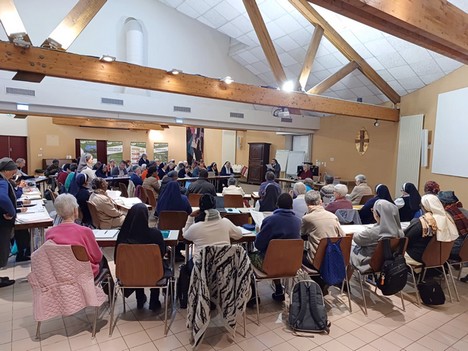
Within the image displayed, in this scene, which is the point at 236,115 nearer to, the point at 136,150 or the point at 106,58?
the point at 106,58

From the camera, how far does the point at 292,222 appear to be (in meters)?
2.77

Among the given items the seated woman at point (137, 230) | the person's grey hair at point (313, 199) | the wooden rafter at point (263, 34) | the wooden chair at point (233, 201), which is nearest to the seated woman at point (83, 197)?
the seated woman at point (137, 230)

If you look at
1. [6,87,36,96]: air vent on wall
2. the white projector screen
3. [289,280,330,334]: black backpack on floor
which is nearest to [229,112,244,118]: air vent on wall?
[6,87,36,96]: air vent on wall

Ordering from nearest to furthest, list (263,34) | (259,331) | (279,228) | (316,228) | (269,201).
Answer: (259,331)
(279,228)
(316,228)
(269,201)
(263,34)

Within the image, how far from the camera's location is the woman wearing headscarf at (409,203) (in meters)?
4.26

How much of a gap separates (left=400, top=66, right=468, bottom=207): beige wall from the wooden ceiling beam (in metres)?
3.67

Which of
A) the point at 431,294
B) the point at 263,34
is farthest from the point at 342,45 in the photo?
the point at 431,294

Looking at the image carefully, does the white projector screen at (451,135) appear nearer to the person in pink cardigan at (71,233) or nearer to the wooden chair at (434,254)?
the wooden chair at (434,254)

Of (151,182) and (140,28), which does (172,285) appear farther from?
(140,28)

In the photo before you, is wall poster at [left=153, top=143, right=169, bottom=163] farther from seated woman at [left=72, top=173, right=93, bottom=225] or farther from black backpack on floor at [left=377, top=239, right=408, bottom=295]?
black backpack on floor at [left=377, top=239, right=408, bottom=295]

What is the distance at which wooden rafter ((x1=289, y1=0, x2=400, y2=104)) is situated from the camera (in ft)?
20.9

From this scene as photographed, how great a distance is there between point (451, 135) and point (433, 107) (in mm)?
939

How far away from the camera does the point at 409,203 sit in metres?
4.29

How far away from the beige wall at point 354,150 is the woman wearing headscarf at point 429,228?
18.4ft
